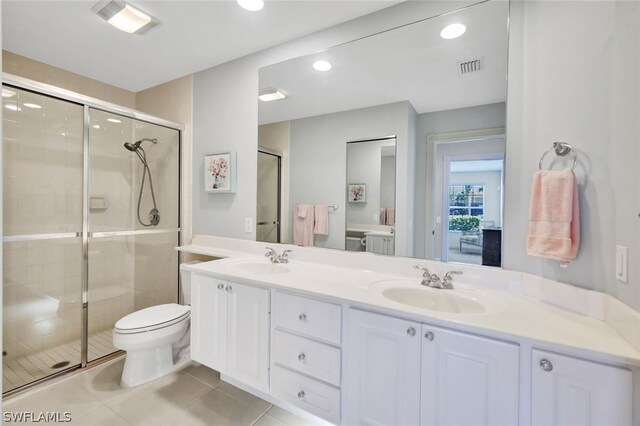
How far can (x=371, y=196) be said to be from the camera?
194 cm

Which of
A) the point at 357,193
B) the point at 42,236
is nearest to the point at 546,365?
the point at 357,193

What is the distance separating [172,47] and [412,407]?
2692mm

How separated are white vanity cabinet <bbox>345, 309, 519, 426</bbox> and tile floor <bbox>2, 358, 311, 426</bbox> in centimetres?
66

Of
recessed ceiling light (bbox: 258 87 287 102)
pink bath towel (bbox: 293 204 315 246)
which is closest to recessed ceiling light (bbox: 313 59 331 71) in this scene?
recessed ceiling light (bbox: 258 87 287 102)

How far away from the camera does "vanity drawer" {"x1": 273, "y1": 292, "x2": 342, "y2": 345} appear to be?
4.80 feet

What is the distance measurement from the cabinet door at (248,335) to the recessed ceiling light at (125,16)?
175 centimetres

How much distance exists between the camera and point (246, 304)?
1.71 metres

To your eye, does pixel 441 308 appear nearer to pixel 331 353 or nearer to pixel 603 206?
pixel 331 353

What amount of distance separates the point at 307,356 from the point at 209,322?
2.26ft

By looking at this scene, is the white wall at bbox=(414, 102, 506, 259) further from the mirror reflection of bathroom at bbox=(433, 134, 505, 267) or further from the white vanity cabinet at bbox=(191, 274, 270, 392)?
the white vanity cabinet at bbox=(191, 274, 270, 392)

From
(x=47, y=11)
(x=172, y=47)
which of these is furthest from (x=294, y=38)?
(x=47, y=11)

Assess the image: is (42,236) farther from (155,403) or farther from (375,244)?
(375,244)

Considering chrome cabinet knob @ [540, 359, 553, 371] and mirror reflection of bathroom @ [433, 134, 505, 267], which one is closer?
chrome cabinet knob @ [540, 359, 553, 371]

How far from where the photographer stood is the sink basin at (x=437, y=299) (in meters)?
1.49
